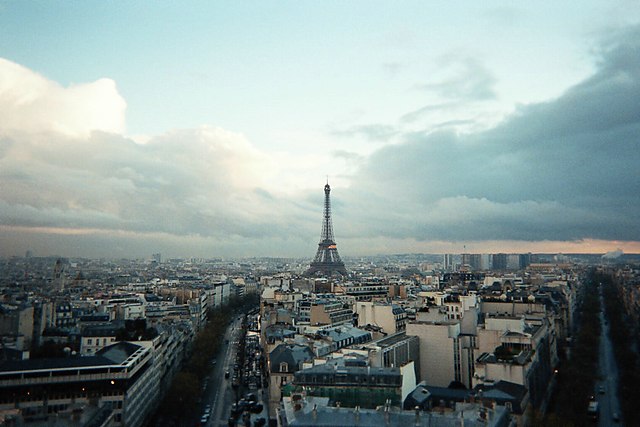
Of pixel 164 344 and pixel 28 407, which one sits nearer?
pixel 28 407

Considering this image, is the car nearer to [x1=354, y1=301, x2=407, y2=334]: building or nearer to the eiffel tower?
[x1=354, y1=301, x2=407, y2=334]: building

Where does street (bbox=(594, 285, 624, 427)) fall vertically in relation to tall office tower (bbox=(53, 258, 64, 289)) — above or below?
below

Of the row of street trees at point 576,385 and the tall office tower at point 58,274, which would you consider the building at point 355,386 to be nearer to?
the row of street trees at point 576,385

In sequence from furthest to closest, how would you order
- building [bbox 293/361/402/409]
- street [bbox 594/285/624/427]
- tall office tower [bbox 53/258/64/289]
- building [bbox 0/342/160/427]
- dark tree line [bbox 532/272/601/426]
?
1. tall office tower [bbox 53/258/64/289]
2. street [bbox 594/285/624/427]
3. dark tree line [bbox 532/272/601/426]
4. building [bbox 0/342/160/427]
5. building [bbox 293/361/402/409]

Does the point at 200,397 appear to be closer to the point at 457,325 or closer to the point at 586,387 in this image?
the point at 457,325

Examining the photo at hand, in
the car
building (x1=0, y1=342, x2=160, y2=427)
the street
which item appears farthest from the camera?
the car

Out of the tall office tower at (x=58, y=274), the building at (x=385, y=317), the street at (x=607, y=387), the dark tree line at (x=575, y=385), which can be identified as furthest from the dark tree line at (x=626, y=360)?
the tall office tower at (x=58, y=274)

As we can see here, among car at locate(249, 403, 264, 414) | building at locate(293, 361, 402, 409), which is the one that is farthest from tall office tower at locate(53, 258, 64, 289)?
building at locate(293, 361, 402, 409)

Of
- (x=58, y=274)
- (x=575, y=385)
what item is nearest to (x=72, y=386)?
(x=575, y=385)

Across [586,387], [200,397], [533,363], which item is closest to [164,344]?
[200,397]
